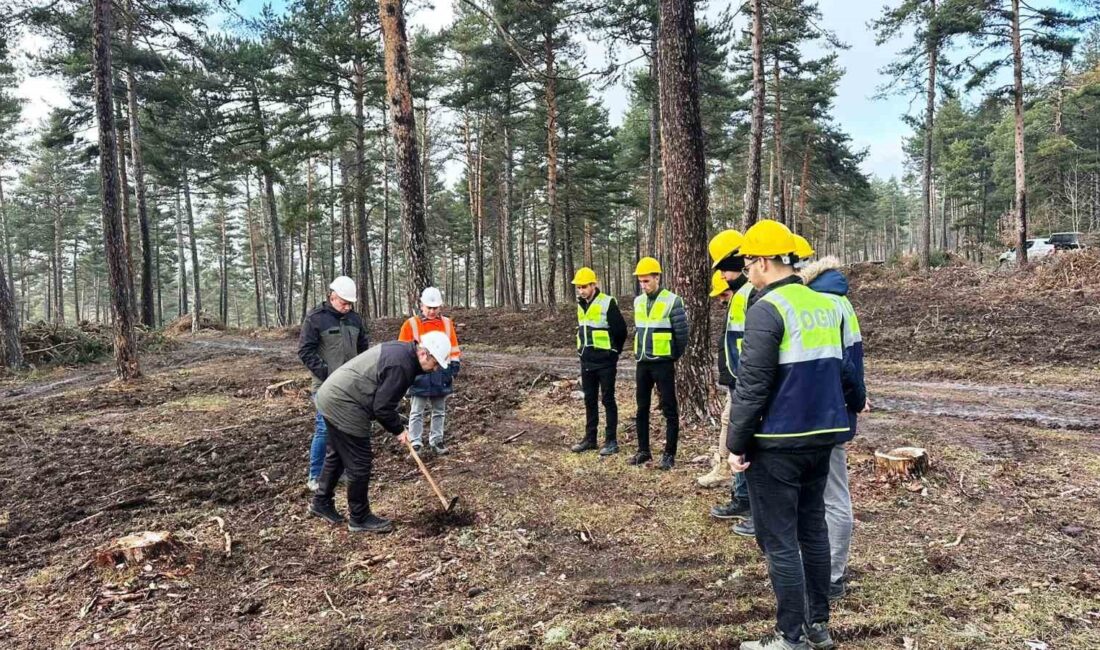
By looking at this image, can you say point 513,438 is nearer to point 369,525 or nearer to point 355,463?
point 369,525

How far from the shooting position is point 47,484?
5.87m

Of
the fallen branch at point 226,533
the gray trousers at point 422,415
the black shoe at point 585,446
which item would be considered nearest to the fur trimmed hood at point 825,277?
the black shoe at point 585,446

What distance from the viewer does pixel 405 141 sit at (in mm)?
7941

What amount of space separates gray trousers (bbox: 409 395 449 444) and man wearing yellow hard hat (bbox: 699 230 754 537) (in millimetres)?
3293

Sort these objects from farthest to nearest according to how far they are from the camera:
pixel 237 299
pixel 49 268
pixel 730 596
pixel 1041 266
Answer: pixel 237 299 → pixel 49 268 → pixel 1041 266 → pixel 730 596

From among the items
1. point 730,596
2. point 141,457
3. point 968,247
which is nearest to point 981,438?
point 730,596

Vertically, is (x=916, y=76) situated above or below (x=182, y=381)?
above

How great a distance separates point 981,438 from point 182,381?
13.9m

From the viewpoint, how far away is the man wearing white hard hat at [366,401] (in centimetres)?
434

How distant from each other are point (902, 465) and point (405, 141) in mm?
6863

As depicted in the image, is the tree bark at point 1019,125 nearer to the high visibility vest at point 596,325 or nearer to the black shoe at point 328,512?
the high visibility vest at point 596,325

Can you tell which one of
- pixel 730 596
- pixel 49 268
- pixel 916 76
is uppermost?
pixel 916 76

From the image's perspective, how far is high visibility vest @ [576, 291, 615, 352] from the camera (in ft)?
19.9

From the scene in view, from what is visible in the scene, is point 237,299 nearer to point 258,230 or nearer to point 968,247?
point 258,230
